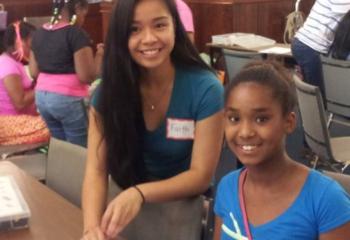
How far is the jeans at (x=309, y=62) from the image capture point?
392 cm

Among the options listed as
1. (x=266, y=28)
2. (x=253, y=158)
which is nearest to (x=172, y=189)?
(x=253, y=158)

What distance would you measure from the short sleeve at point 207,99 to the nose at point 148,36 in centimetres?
23

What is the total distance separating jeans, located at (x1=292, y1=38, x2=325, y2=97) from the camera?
12.9ft

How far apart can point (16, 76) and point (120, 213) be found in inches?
81.7

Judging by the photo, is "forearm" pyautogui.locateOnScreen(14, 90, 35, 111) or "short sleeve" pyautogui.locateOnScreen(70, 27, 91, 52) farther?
"forearm" pyautogui.locateOnScreen(14, 90, 35, 111)

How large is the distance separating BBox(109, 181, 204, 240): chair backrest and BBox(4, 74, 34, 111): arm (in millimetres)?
1882

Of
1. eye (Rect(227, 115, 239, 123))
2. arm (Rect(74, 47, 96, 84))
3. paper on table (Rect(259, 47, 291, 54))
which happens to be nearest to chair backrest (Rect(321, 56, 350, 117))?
paper on table (Rect(259, 47, 291, 54))

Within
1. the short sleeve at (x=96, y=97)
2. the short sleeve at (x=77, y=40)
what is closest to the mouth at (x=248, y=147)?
the short sleeve at (x=96, y=97)

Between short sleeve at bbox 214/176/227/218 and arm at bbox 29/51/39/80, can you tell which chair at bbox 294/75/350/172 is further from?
arm at bbox 29/51/39/80

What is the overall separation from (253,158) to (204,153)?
1.37ft

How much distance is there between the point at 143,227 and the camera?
1.79 m

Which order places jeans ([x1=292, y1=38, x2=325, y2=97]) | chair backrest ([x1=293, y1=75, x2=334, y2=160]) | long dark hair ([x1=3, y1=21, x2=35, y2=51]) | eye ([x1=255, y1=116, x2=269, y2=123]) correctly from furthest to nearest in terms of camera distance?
jeans ([x1=292, y1=38, x2=325, y2=97]), long dark hair ([x1=3, y1=21, x2=35, y2=51]), chair backrest ([x1=293, y1=75, x2=334, y2=160]), eye ([x1=255, y1=116, x2=269, y2=123])

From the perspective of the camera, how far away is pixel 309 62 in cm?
396

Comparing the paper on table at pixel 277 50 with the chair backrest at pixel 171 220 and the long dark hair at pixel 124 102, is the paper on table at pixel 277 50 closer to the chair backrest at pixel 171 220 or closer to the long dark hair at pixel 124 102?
the long dark hair at pixel 124 102
